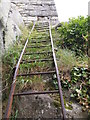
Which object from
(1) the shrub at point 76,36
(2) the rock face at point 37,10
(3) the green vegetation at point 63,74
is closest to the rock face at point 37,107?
(3) the green vegetation at point 63,74

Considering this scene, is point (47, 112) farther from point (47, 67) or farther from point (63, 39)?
point (63, 39)

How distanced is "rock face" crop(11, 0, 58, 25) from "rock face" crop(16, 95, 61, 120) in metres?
4.61

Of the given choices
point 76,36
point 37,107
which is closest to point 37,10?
point 76,36

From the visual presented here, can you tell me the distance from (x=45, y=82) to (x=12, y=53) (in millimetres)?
1008

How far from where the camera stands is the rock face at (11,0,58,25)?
6312 millimetres

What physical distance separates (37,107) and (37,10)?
5895 millimetres

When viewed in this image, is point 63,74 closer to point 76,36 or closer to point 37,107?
point 37,107

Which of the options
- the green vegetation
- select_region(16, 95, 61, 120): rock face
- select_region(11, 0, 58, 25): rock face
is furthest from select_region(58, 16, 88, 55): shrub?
select_region(11, 0, 58, 25): rock face

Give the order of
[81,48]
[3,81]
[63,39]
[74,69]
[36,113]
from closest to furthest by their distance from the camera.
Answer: [36,113]
[3,81]
[74,69]
[81,48]
[63,39]

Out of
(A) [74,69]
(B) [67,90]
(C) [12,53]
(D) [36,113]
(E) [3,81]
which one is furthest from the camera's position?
(C) [12,53]

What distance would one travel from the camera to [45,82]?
7.43 feet

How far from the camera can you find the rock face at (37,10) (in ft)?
20.7

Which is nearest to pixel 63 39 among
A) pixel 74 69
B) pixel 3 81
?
pixel 74 69

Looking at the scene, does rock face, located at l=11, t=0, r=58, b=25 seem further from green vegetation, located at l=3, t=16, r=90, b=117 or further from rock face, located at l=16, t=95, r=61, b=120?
rock face, located at l=16, t=95, r=61, b=120
